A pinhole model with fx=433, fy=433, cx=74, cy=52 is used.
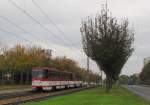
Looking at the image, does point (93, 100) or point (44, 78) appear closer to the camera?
point (93, 100)

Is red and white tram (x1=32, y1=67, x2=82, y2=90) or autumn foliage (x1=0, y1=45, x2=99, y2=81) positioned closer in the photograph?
red and white tram (x1=32, y1=67, x2=82, y2=90)

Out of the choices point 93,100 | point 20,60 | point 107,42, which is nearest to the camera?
point 93,100

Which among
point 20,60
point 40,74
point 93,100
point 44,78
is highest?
point 20,60

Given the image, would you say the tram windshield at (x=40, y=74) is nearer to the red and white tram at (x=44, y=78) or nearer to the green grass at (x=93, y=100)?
the red and white tram at (x=44, y=78)

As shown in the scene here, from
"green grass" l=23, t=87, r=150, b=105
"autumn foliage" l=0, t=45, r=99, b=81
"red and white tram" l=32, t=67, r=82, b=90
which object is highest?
"autumn foliage" l=0, t=45, r=99, b=81

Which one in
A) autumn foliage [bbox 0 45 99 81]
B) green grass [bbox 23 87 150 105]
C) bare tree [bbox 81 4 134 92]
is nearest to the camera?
green grass [bbox 23 87 150 105]

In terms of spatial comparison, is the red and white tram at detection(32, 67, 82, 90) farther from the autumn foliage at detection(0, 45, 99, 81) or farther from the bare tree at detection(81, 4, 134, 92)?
the autumn foliage at detection(0, 45, 99, 81)

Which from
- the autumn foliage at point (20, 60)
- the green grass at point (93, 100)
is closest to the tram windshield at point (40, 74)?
the green grass at point (93, 100)

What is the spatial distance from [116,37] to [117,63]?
3468mm

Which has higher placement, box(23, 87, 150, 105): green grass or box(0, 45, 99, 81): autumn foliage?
box(0, 45, 99, 81): autumn foliage

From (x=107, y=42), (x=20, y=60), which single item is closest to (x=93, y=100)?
(x=107, y=42)

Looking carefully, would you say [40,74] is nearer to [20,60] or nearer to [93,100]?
[93,100]

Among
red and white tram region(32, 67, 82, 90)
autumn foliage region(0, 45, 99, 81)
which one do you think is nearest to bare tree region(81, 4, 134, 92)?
red and white tram region(32, 67, 82, 90)

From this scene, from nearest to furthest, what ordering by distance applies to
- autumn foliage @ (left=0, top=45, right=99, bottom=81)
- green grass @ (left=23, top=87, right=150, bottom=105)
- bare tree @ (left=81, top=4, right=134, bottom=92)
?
green grass @ (left=23, top=87, right=150, bottom=105) → bare tree @ (left=81, top=4, right=134, bottom=92) → autumn foliage @ (left=0, top=45, right=99, bottom=81)
